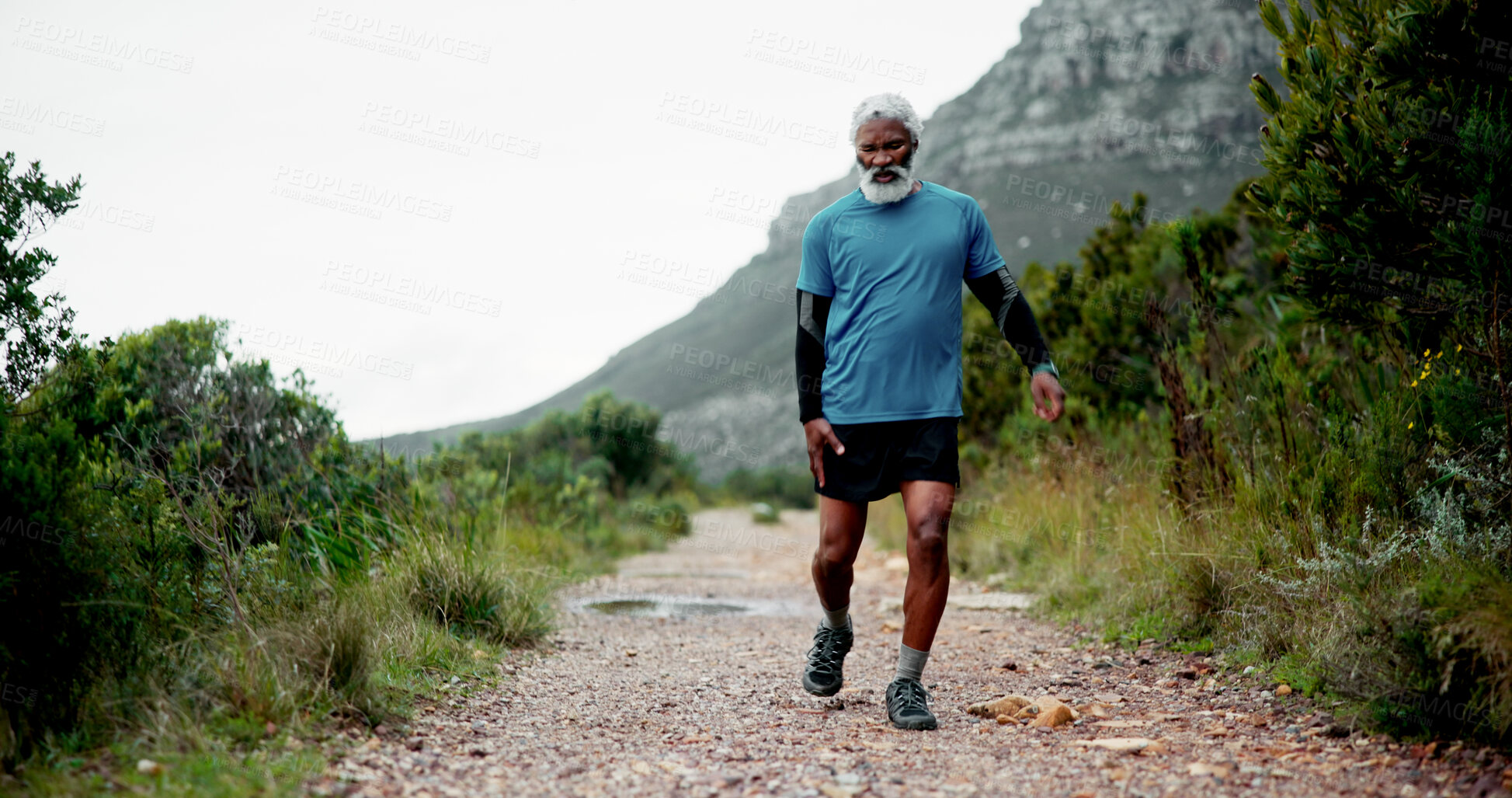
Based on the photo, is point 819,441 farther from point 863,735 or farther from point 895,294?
point 863,735

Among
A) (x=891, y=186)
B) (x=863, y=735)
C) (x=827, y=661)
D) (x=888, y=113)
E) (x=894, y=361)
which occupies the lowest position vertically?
(x=863, y=735)

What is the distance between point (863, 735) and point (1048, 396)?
128 cm

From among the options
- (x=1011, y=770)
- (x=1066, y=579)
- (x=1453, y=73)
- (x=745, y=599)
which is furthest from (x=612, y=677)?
(x=1453, y=73)

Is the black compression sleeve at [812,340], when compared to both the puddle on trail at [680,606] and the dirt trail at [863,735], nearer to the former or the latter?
the dirt trail at [863,735]

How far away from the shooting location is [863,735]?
3125mm

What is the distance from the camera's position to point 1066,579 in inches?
231

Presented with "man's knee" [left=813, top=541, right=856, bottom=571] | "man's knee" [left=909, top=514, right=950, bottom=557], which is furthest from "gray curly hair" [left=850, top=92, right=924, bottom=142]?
"man's knee" [left=813, top=541, right=856, bottom=571]

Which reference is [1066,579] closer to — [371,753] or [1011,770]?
[1011,770]

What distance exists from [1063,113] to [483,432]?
6194 cm

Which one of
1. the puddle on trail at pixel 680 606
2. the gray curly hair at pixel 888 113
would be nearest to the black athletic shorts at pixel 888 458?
the gray curly hair at pixel 888 113

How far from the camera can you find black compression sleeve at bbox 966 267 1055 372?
3.52m

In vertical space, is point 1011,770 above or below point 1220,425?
below

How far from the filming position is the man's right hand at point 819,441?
3.48m

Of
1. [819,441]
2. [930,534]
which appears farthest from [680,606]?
[930,534]
